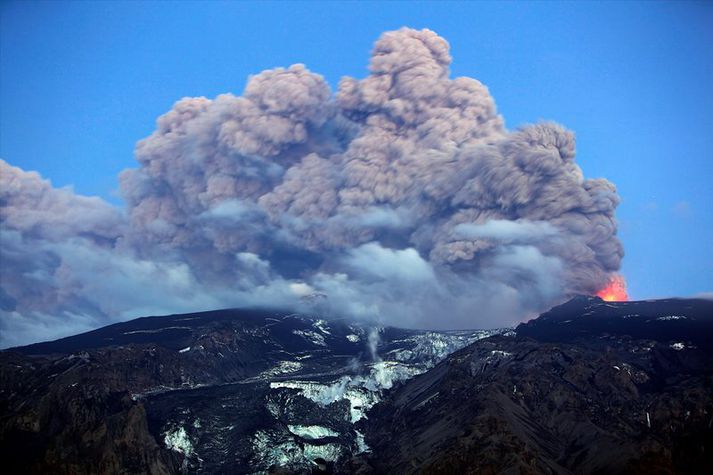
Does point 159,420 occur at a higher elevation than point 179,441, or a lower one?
higher

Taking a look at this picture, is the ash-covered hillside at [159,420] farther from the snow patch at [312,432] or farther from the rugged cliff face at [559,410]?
the rugged cliff face at [559,410]

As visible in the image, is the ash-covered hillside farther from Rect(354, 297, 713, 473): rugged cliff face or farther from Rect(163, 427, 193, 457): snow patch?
Rect(354, 297, 713, 473): rugged cliff face

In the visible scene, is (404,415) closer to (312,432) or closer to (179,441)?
(312,432)

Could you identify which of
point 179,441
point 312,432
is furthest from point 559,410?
point 179,441

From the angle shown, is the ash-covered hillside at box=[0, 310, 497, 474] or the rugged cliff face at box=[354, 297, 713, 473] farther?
the ash-covered hillside at box=[0, 310, 497, 474]

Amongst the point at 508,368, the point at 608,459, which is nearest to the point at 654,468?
the point at 608,459

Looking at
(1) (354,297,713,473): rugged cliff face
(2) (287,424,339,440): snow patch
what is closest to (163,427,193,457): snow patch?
(2) (287,424,339,440): snow patch

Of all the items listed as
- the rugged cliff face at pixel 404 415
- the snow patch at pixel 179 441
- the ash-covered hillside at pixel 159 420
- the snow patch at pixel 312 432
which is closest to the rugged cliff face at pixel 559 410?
the rugged cliff face at pixel 404 415

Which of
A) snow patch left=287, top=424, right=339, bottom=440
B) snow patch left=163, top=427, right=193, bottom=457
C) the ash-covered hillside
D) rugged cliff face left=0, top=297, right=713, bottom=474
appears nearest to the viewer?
rugged cliff face left=0, top=297, right=713, bottom=474
